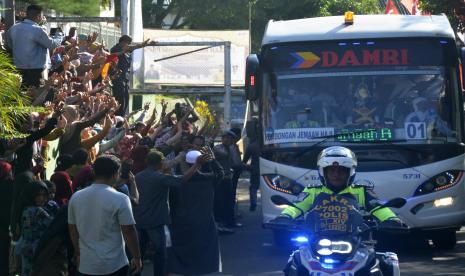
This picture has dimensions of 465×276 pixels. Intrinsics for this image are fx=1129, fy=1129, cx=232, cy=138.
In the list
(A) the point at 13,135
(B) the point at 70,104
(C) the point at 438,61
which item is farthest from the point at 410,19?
(A) the point at 13,135

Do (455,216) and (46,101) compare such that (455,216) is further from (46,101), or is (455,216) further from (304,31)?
(46,101)

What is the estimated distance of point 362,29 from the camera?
14484 millimetres

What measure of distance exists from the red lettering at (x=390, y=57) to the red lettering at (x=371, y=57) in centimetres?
8

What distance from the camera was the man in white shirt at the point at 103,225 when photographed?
799cm

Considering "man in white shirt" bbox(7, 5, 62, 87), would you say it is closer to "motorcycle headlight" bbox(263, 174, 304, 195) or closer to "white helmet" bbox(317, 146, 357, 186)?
"motorcycle headlight" bbox(263, 174, 304, 195)

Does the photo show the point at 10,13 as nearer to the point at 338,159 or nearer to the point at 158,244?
the point at 158,244

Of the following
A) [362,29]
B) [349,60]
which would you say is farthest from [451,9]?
[349,60]

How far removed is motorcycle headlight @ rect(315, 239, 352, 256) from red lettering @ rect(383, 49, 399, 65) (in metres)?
7.15

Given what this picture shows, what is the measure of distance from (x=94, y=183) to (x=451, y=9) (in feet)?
43.8

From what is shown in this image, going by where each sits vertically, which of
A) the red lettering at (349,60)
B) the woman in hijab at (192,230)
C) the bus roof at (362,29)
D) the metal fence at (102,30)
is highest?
the bus roof at (362,29)

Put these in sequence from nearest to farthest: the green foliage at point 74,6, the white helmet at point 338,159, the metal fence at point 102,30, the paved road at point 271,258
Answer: the white helmet at point 338,159, the paved road at point 271,258, the green foliage at point 74,6, the metal fence at point 102,30

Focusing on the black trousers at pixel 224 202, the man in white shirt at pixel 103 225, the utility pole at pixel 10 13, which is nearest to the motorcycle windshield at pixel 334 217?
the man in white shirt at pixel 103 225

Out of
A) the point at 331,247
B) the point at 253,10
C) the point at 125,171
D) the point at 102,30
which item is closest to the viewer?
the point at 331,247

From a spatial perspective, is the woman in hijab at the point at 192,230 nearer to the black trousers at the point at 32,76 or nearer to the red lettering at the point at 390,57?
the black trousers at the point at 32,76
